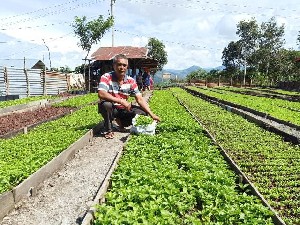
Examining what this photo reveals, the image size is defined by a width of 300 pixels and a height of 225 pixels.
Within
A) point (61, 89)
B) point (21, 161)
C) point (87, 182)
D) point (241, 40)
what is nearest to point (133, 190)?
point (87, 182)

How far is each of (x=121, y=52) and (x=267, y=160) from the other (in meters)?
30.5

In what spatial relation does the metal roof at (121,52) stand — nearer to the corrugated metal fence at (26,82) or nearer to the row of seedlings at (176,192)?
Answer: the corrugated metal fence at (26,82)

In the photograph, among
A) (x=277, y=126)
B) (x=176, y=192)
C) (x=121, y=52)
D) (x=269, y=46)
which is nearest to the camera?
(x=176, y=192)

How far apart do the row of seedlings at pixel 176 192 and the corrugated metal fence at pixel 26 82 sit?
1931cm

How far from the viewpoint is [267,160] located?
760cm

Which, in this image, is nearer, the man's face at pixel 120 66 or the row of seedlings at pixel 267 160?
the row of seedlings at pixel 267 160

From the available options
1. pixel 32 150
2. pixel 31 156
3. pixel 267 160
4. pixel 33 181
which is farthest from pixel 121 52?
pixel 33 181

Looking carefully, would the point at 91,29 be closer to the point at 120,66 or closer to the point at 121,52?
the point at 121,52

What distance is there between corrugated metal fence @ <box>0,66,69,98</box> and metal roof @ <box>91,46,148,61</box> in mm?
4814

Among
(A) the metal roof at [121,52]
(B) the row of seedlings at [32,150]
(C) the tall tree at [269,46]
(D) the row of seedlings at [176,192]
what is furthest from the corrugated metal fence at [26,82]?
(C) the tall tree at [269,46]

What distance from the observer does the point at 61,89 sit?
120ft

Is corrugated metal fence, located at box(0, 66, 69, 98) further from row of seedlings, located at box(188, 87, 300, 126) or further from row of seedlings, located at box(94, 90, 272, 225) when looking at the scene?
row of seedlings, located at box(94, 90, 272, 225)

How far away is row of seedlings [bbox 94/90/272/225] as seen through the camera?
Answer: 4223mm

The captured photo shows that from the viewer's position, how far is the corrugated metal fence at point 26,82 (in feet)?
80.3
